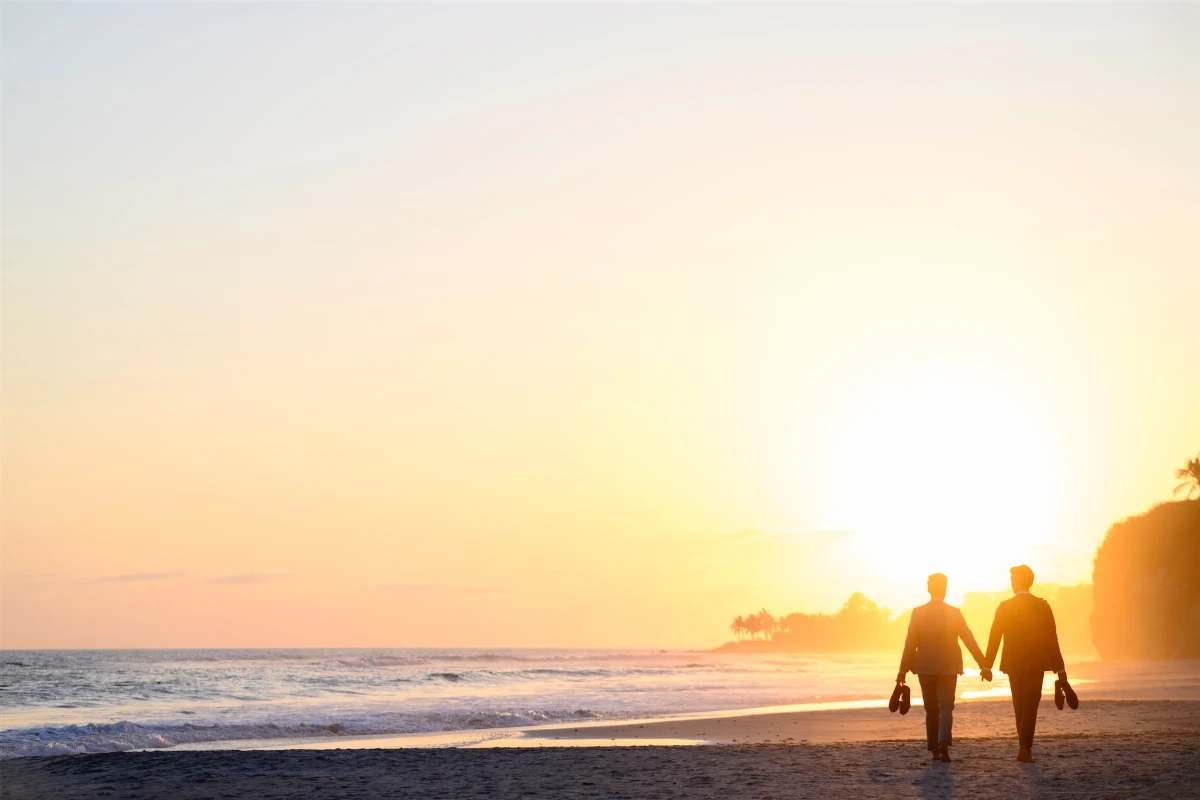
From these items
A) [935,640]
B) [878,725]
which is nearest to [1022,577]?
[935,640]

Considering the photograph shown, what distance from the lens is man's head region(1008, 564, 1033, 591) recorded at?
11.4 metres

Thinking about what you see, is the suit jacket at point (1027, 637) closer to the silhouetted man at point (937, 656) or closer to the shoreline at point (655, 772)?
the silhouetted man at point (937, 656)

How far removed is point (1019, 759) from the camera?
11203 mm

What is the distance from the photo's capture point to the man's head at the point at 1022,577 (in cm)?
1145

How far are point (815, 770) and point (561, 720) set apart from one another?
15030mm

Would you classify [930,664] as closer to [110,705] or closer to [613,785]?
[613,785]

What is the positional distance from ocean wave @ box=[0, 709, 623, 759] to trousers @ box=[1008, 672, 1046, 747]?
13941 mm

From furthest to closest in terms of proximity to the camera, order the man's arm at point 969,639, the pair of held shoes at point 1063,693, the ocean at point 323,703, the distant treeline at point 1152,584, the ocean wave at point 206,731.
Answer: the distant treeline at point 1152,584 < the ocean at point 323,703 < the ocean wave at point 206,731 < the man's arm at point 969,639 < the pair of held shoes at point 1063,693

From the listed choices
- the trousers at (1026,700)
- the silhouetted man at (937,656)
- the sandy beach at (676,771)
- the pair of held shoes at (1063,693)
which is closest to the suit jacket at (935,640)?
the silhouetted man at (937,656)

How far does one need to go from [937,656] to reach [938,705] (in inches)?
21.9

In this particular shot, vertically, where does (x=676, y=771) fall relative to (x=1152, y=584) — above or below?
below

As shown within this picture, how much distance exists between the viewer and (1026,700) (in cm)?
1127

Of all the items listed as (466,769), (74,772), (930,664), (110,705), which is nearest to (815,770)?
(930,664)

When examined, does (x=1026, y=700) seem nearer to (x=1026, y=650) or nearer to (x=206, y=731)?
(x=1026, y=650)
